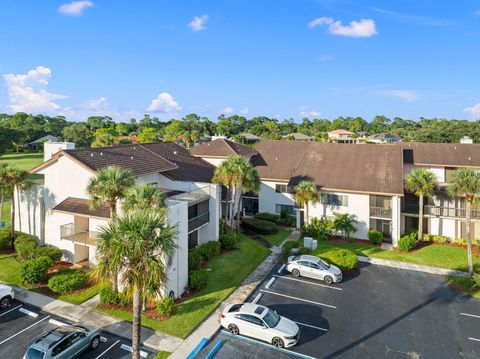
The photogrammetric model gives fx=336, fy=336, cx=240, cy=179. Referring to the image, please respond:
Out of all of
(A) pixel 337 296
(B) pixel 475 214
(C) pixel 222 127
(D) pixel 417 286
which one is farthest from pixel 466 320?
(C) pixel 222 127

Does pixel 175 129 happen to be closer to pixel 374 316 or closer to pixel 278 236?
pixel 278 236

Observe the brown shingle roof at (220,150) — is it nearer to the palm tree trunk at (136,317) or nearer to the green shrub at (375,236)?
the green shrub at (375,236)

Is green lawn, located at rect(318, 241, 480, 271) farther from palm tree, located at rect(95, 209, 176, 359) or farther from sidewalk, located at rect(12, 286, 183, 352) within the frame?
palm tree, located at rect(95, 209, 176, 359)

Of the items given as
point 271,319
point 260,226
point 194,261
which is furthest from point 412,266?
point 194,261

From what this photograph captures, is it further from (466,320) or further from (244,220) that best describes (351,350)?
(244,220)

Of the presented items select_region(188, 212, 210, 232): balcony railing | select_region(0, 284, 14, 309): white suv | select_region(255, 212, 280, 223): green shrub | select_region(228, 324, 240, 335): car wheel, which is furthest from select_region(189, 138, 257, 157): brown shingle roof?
select_region(0, 284, 14, 309): white suv
